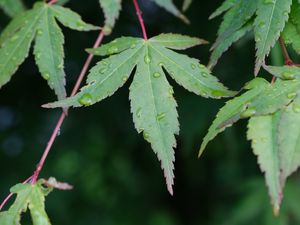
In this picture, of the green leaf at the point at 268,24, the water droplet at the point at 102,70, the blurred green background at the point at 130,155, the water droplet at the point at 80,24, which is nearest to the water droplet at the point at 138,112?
the water droplet at the point at 102,70

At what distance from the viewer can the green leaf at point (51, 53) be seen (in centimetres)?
107

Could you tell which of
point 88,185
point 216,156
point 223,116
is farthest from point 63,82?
point 88,185

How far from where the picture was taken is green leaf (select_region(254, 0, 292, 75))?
3.01 ft

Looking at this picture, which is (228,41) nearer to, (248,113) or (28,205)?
(248,113)

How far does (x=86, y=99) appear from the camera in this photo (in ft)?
3.15

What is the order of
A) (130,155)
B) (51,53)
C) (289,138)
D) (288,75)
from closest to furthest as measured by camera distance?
(289,138), (288,75), (51,53), (130,155)

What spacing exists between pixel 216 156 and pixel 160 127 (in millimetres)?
1750

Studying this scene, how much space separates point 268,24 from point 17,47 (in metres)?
0.55

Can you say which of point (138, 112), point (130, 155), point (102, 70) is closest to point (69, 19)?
point (102, 70)

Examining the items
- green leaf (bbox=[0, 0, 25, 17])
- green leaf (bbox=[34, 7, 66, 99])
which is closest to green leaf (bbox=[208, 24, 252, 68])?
green leaf (bbox=[34, 7, 66, 99])

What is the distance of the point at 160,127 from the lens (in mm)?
914

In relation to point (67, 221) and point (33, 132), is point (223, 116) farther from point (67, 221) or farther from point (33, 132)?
→ point (67, 221)

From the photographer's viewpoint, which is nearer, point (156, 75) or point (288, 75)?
point (288, 75)

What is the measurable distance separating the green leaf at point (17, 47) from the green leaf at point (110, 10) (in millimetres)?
152
